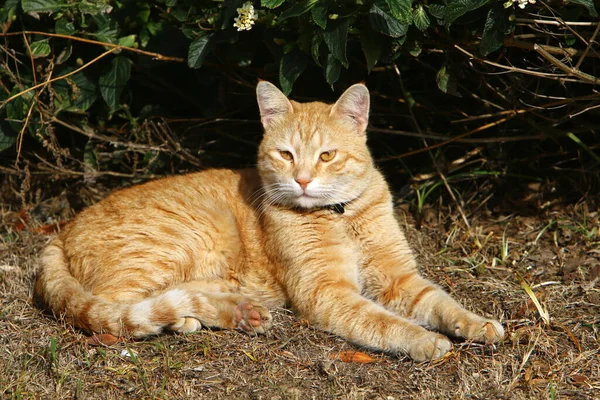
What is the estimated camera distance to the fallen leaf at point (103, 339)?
3.75m

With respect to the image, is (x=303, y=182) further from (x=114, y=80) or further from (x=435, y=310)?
(x=114, y=80)

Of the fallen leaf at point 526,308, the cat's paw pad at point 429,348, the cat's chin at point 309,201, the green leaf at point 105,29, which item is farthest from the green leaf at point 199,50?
the fallen leaf at point 526,308

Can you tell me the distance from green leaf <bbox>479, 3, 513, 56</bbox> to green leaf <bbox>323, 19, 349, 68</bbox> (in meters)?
0.79

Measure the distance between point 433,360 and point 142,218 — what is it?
77.9 inches

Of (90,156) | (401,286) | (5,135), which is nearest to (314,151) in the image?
(401,286)

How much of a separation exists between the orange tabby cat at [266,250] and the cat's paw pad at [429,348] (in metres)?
0.18

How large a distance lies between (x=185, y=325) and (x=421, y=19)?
2.18m

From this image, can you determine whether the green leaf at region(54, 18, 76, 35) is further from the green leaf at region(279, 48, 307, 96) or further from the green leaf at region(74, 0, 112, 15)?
the green leaf at region(279, 48, 307, 96)

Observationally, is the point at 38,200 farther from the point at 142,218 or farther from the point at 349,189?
the point at 349,189

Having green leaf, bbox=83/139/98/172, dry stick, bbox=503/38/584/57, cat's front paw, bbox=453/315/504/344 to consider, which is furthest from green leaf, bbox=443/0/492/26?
green leaf, bbox=83/139/98/172

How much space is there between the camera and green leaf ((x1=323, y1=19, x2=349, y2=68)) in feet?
13.0

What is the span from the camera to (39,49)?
4992 mm

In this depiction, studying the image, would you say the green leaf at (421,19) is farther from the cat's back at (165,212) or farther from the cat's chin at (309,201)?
the cat's back at (165,212)

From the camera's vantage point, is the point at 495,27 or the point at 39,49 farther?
the point at 39,49
